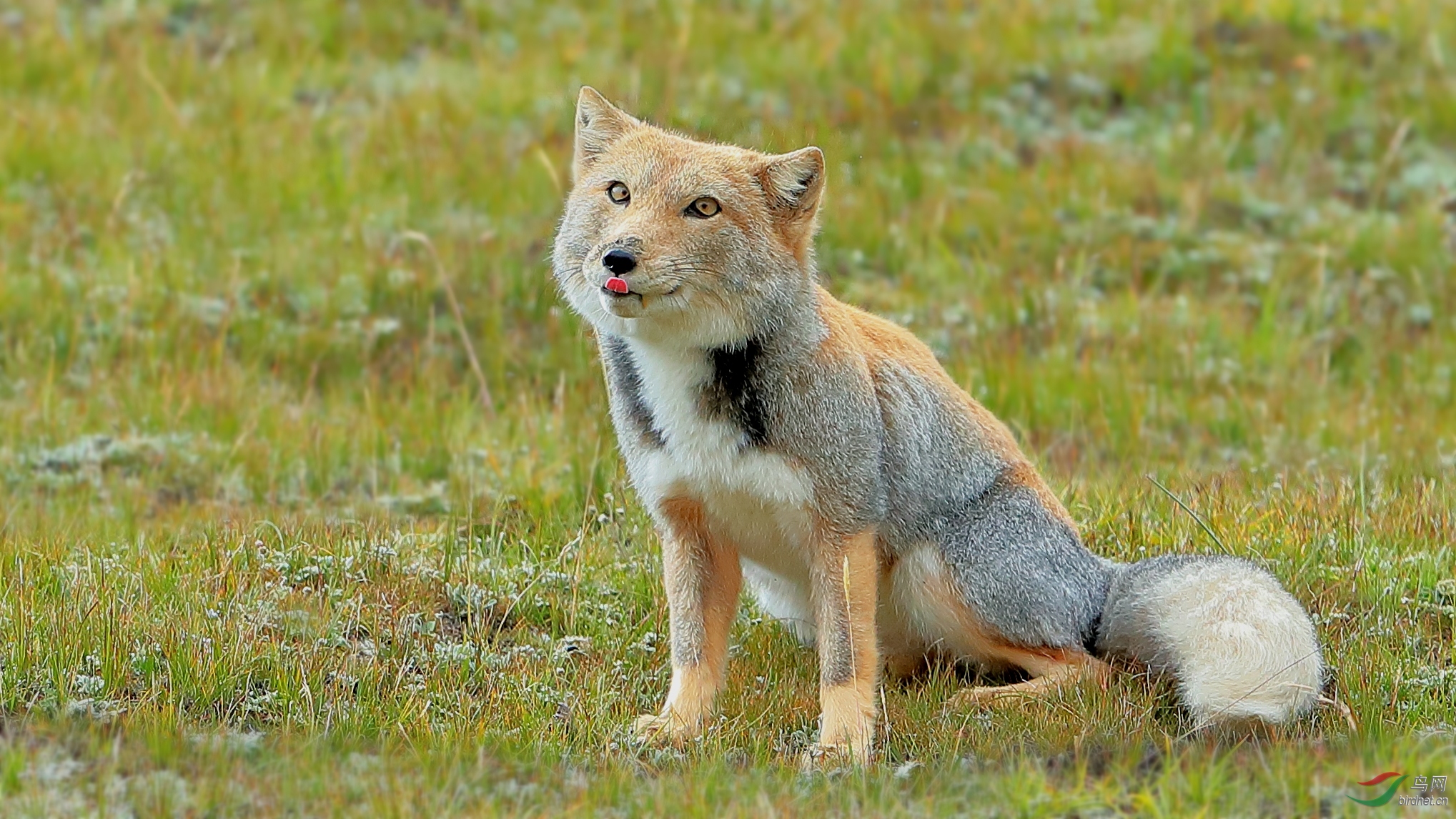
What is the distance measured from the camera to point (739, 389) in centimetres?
559

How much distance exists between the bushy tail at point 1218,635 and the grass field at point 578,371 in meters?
0.16

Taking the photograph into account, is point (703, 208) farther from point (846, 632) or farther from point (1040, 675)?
point (1040, 675)

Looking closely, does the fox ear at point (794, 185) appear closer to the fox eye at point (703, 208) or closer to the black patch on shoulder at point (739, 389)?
the fox eye at point (703, 208)

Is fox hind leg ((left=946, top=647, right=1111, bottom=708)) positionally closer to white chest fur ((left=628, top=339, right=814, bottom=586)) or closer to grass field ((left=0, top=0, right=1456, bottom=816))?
grass field ((left=0, top=0, right=1456, bottom=816))

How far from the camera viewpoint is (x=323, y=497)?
8.45 metres

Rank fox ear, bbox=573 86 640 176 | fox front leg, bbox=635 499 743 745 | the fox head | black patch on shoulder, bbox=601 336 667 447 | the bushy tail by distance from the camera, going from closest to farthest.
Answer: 1. the fox head
2. the bushy tail
3. black patch on shoulder, bbox=601 336 667 447
4. fox front leg, bbox=635 499 743 745
5. fox ear, bbox=573 86 640 176

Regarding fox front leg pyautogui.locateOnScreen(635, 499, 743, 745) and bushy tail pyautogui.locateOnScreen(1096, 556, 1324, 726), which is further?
fox front leg pyautogui.locateOnScreen(635, 499, 743, 745)

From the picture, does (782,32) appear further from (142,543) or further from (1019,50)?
(142,543)

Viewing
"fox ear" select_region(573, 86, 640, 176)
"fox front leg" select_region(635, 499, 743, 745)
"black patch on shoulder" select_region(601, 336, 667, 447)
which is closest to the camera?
"black patch on shoulder" select_region(601, 336, 667, 447)

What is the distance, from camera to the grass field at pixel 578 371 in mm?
5215

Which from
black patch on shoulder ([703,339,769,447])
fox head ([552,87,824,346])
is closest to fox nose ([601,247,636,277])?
fox head ([552,87,824,346])

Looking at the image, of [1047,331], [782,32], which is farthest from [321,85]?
[1047,331]

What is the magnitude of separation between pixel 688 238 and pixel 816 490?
3.18ft

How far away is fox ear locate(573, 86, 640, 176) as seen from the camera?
593 centimetres
